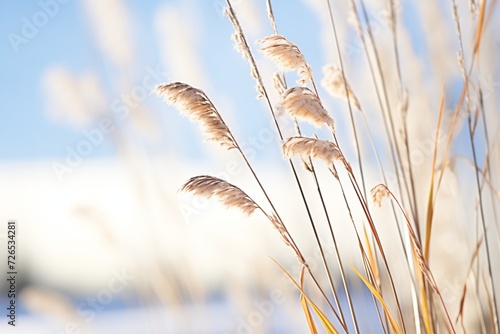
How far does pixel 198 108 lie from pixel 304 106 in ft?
0.42

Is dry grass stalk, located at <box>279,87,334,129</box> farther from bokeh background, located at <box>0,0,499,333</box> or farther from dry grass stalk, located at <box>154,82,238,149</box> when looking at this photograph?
bokeh background, located at <box>0,0,499,333</box>

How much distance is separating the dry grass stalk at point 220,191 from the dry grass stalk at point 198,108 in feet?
0.20

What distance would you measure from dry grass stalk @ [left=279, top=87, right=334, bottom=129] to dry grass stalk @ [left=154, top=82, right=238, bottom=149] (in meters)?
0.09

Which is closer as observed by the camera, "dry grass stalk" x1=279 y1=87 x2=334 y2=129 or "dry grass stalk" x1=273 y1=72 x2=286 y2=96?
"dry grass stalk" x1=279 y1=87 x2=334 y2=129

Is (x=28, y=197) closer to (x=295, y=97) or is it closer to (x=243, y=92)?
(x=243, y=92)

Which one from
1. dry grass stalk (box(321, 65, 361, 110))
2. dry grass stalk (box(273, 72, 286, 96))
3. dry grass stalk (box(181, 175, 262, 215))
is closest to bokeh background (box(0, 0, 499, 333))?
dry grass stalk (box(321, 65, 361, 110))

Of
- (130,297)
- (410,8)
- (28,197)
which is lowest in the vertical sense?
(130,297)

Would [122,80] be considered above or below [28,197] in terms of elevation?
above

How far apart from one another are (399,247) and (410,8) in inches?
24.9

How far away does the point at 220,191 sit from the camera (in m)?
0.65

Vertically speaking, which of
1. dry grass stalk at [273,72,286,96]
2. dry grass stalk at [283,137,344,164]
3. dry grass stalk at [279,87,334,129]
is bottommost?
dry grass stalk at [283,137,344,164]

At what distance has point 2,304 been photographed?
13.4ft

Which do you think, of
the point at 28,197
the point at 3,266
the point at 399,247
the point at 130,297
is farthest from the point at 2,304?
the point at 399,247

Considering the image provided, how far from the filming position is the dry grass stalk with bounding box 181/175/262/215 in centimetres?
65
